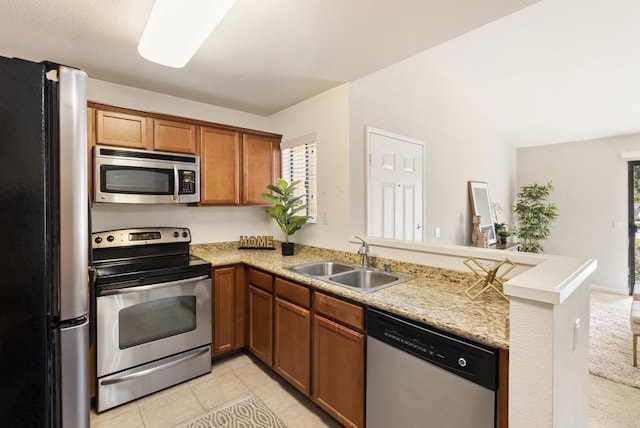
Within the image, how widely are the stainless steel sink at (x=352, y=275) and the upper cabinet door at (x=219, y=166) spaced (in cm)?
109

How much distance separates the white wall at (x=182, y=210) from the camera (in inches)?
103

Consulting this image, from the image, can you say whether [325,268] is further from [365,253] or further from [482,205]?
[482,205]

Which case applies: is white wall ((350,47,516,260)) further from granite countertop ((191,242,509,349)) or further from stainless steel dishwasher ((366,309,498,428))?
stainless steel dishwasher ((366,309,498,428))

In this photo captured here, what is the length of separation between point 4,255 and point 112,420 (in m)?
1.81

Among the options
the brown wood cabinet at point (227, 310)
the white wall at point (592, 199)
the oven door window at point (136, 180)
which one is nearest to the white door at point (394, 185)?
the brown wood cabinet at point (227, 310)

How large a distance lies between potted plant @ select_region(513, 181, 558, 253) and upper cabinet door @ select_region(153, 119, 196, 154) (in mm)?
5120

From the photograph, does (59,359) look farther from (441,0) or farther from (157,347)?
(441,0)

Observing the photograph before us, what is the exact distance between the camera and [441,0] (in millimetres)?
1572

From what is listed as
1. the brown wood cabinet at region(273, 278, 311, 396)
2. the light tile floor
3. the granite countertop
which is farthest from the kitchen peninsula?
the light tile floor

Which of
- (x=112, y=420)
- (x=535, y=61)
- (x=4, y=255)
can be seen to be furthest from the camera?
(x=535, y=61)

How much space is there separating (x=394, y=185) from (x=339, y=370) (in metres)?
1.89

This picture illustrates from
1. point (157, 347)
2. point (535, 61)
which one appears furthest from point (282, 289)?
point (535, 61)

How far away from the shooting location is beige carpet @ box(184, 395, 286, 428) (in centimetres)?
193

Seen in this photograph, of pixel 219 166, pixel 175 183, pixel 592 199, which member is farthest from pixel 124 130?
pixel 592 199
